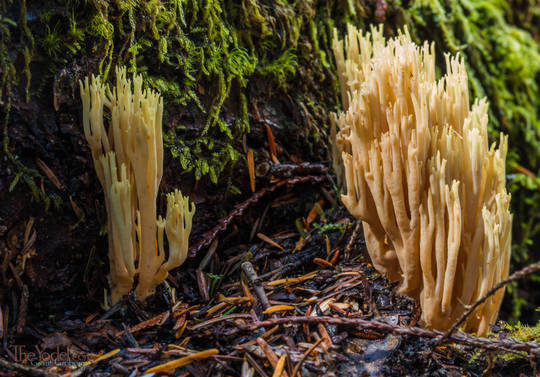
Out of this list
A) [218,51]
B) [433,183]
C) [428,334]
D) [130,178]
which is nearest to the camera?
[428,334]

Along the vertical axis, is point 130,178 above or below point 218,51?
below

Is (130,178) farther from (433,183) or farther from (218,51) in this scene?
(433,183)

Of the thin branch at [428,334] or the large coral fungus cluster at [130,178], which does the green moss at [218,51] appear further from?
the thin branch at [428,334]

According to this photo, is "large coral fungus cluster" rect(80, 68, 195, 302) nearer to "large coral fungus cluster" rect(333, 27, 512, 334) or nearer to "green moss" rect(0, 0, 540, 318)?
"green moss" rect(0, 0, 540, 318)

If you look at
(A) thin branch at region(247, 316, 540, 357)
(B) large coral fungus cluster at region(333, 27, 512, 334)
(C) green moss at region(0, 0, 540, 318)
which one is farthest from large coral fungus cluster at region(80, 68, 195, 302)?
(B) large coral fungus cluster at region(333, 27, 512, 334)

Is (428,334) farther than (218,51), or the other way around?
(218,51)

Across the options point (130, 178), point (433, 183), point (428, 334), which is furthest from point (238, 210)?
point (428, 334)

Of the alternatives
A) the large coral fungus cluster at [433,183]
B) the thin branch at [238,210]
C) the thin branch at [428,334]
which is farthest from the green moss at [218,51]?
the thin branch at [428,334]
